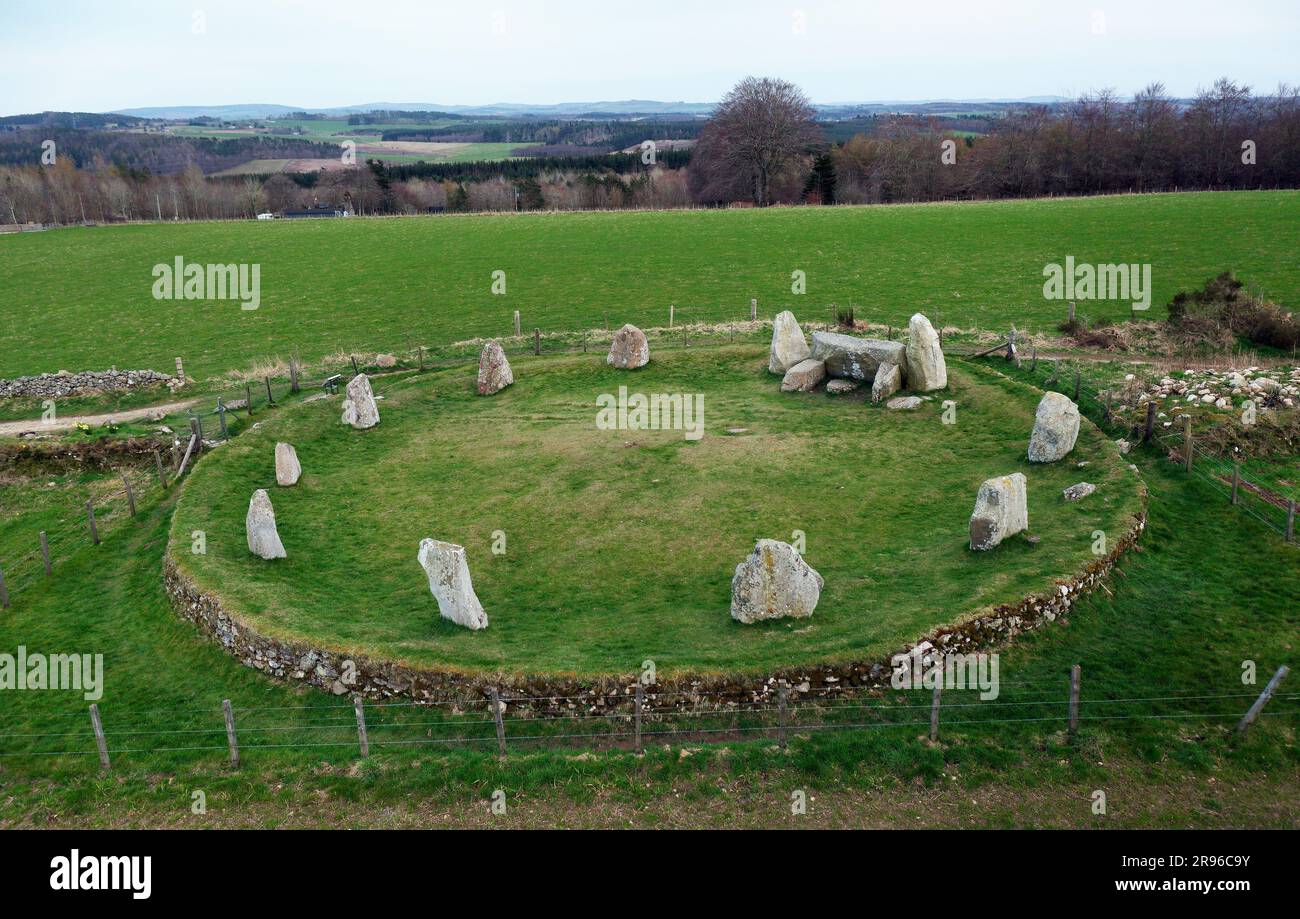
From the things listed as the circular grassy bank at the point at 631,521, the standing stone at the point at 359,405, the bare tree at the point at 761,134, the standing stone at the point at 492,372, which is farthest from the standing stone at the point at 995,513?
the bare tree at the point at 761,134

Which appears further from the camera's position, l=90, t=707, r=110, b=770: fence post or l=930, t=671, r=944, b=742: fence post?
l=90, t=707, r=110, b=770: fence post

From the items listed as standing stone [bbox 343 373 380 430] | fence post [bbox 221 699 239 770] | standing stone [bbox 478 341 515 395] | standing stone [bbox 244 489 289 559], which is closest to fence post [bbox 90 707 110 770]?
fence post [bbox 221 699 239 770]

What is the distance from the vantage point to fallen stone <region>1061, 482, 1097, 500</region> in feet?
68.3

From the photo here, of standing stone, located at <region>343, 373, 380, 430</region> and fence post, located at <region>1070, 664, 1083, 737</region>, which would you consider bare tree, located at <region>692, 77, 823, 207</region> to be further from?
fence post, located at <region>1070, 664, 1083, 737</region>

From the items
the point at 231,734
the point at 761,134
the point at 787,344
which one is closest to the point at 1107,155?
the point at 761,134

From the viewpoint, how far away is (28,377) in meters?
36.0

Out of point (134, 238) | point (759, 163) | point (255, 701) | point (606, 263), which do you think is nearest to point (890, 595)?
point (255, 701)

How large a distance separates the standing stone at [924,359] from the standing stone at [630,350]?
31.3ft

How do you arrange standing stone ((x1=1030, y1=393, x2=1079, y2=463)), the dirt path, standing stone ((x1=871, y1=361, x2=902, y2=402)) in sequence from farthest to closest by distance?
the dirt path
standing stone ((x1=871, y1=361, x2=902, y2=402))
standing stone ((x1=1030, y1=393, x2=1079, y2=463))

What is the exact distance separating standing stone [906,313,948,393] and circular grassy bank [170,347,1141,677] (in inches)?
27.3

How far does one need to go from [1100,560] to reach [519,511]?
13.0 meters

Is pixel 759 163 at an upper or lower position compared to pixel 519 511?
upper

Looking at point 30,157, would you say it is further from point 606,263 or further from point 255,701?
point 255,701

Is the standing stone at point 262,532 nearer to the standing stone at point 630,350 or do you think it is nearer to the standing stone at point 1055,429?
the standing stone at point 630,350
